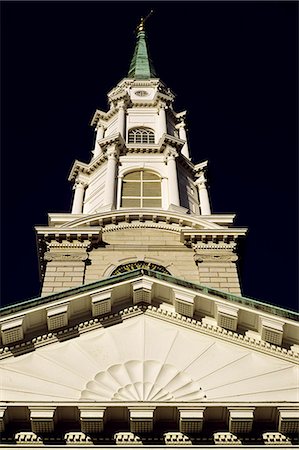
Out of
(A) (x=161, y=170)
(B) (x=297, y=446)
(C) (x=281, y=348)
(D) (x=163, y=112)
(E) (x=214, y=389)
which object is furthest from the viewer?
(D) (x=163, y=112)

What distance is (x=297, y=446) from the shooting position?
15.8 meters

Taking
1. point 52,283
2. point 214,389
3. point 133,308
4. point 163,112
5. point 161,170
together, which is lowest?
point 214,389

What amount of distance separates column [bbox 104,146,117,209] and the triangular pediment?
1370 cm

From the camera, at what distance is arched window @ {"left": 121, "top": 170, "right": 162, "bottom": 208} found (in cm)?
3419

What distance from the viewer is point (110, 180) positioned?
34.9 metres

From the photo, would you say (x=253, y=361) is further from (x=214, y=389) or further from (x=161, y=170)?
(x=161, y=170)

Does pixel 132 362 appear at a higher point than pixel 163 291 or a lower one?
lower

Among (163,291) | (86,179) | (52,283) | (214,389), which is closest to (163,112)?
(86,179)

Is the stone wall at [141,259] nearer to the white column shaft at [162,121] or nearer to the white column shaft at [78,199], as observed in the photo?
the white column shaft at [78,199]

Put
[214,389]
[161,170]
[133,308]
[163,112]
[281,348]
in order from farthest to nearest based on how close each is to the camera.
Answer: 1. [163,112]
2. [161,170]
3. [133,308]
4. [281,348]
5. [214,389]

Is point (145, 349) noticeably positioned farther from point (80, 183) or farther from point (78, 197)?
point (80, 183)

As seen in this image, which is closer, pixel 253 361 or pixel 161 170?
pixel 253 361

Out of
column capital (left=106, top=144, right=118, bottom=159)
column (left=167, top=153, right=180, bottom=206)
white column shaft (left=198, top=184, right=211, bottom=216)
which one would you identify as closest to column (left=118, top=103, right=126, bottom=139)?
column capital (left=106, top=144, right=118, bottom=159)

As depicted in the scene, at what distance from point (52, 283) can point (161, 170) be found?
1220 centimetres
